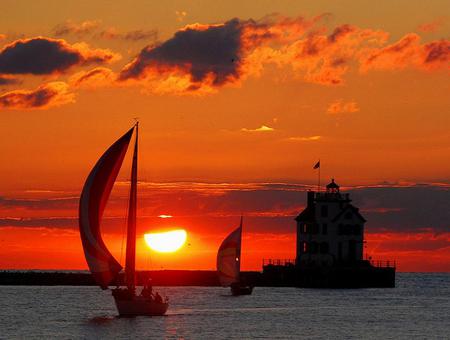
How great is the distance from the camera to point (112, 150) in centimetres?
8812

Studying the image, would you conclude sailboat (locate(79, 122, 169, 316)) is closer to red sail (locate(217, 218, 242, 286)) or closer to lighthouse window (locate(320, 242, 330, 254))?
red sail (locate(217, 218, 242, 286))

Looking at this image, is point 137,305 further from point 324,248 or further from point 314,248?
point 314,248

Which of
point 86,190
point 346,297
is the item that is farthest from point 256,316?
point 346,297

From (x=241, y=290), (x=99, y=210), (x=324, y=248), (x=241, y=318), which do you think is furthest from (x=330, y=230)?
(x=99, y=210)

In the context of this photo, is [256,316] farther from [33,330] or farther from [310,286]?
[310,286]

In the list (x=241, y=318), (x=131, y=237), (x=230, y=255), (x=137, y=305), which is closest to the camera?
(x=131, y=237)

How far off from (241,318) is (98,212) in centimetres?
2158

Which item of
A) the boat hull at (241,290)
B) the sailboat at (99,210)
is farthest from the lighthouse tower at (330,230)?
the sailboat at (99,210)

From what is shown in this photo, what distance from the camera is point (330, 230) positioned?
5743 inches

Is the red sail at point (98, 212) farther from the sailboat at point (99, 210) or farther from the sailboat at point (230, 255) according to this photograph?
the sailboat at point (230, 255)

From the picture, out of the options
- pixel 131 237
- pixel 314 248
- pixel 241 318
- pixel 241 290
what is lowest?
pixel 241 318

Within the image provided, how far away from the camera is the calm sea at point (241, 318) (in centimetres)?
8925

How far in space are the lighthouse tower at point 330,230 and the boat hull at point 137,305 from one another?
54621mm

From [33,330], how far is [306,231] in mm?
60734
